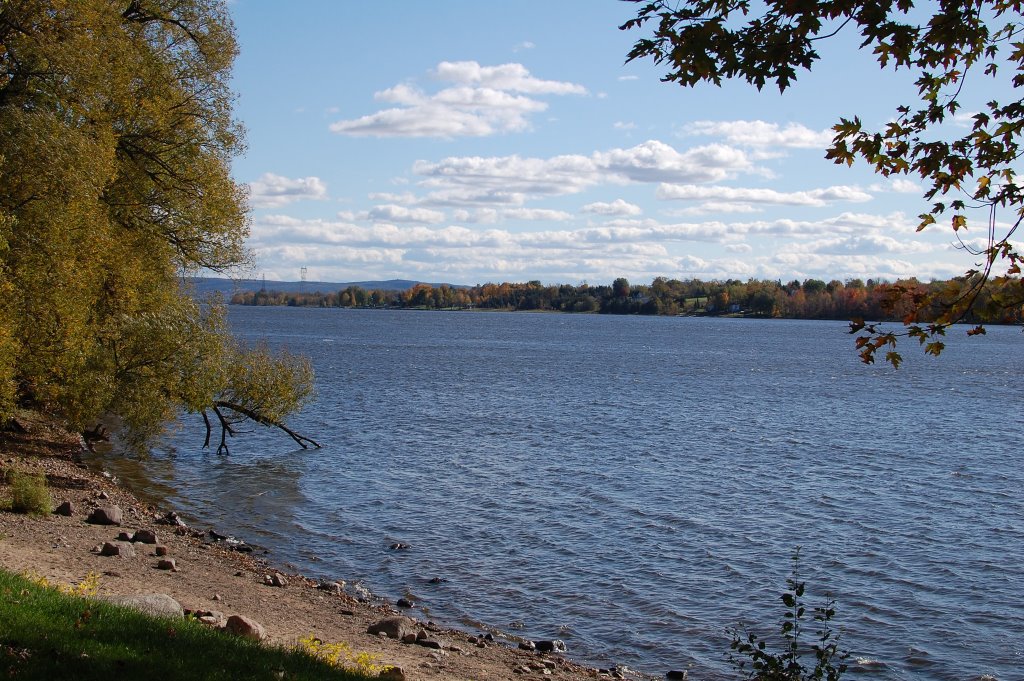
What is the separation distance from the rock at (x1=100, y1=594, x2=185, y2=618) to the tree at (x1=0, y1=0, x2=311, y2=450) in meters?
9.09

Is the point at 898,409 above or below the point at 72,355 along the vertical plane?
below

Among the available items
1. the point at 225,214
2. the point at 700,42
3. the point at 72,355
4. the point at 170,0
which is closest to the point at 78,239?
the point at 72,355

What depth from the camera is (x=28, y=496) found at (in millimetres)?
20281

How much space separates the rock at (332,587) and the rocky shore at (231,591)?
0.10 feet

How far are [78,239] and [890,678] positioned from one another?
2063 cm

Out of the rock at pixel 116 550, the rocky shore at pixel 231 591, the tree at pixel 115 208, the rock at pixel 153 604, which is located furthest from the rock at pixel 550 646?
the tree at pixel 115 208

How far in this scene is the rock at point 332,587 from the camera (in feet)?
65.1

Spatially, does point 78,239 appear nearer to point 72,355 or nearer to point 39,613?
point 72,355

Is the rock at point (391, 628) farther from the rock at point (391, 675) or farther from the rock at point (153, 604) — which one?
the rock at point (153, 604)

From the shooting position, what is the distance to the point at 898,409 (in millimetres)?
62000

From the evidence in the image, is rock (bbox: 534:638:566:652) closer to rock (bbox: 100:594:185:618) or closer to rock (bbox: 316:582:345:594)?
rock (bbox: 316:582:345:594)

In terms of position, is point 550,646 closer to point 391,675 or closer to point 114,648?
point 391,675

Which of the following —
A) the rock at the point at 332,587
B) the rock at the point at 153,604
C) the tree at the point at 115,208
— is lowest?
the rock at the point at 332,587

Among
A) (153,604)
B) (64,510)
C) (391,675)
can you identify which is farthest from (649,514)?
(153,604)
